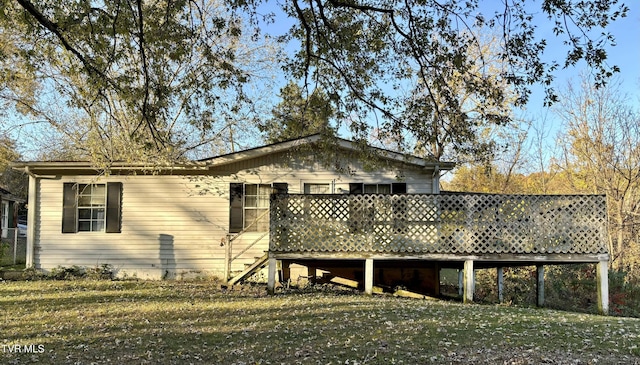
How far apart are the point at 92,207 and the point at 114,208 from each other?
2.16 feet

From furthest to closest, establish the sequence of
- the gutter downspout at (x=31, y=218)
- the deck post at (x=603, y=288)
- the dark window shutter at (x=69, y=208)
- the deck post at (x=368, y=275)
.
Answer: the dark window shutter at (x=69, y=208)
the gutter downspout at (x=31, y=218)
the deck post at (x=368, y=275)
the deck post at (x=603, y=288)

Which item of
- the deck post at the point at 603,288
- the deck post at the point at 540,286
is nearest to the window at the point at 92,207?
the deck post at the point at 540,286

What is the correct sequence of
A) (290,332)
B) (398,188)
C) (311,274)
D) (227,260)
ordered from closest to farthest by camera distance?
(290,332)
(227,260)
(398,188)
(311,274)

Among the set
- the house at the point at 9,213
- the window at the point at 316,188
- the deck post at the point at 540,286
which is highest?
the window at the point at 316,188

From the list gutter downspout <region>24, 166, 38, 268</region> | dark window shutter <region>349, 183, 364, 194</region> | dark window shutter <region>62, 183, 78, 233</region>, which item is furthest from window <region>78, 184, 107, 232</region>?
dark window shutter <region>349, 183, 364, 194</region>

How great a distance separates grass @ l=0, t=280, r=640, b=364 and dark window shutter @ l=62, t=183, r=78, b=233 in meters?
3.17

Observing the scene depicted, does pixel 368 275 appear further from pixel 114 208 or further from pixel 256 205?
pixel 114 208

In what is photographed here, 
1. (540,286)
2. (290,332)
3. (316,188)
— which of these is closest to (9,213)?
(316,188)

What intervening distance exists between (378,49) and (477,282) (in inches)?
381

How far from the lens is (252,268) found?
11.8 meters

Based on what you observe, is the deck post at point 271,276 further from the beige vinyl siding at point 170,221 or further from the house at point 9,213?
the house at point 9,213

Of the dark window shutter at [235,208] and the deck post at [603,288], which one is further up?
the dark window shutter at [235,208]

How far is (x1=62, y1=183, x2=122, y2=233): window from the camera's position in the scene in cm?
1347

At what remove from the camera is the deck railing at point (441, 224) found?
35.9ft
